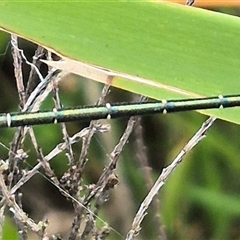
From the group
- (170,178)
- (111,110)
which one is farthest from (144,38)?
(170,178)

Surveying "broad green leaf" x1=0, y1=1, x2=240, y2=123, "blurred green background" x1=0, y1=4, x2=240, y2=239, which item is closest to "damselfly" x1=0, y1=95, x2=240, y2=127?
"broad green leaf" x1=0, y1=1, x2=240, y2=123

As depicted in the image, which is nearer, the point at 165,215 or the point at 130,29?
the point at 130,29

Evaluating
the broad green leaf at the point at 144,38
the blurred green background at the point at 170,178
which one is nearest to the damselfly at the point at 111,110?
the broad green leaf at the point at 144,38

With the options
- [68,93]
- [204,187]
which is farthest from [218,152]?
[68,93]

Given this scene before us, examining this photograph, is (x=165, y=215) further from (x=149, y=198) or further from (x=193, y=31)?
(x=193, y=31)

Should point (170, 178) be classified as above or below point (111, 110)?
above

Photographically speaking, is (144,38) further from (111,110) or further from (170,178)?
(170,178)

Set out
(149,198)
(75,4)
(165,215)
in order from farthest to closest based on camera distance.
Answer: (165,215), (149,198), (75,4)
